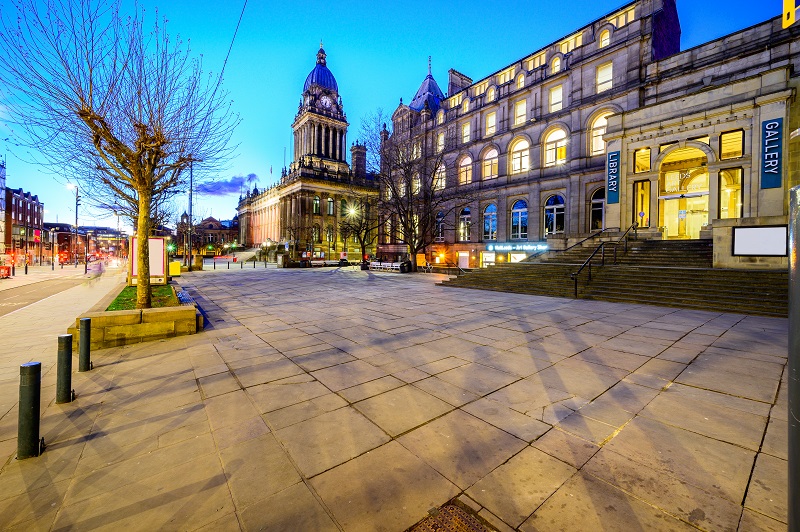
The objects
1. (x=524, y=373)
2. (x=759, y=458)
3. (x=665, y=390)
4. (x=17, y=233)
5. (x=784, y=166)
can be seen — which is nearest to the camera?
(x=759, y=458)

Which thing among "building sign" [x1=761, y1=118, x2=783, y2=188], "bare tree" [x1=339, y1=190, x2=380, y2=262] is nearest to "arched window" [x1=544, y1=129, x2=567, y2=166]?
"building sign" [x1=761, y1=118, x2=783, y2=188]

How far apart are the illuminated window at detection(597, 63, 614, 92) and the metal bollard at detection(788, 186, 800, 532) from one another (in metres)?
31.0

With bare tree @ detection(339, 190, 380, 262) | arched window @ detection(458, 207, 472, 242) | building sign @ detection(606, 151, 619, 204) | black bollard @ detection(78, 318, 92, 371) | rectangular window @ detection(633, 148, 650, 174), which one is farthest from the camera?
bare tree @ detection(339, 190, 380, 262)

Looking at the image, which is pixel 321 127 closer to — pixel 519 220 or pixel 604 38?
pixel 519 220

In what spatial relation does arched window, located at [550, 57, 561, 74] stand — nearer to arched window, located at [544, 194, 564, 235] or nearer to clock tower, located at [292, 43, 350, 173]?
arched window, located at [544, 194, 564, 235]

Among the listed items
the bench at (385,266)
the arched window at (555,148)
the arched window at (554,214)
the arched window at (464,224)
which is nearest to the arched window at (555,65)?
the arched window at (555,148)

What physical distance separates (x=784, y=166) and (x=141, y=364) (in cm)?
2587

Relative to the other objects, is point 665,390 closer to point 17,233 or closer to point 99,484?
point 99,484

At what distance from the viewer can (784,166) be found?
16156mm

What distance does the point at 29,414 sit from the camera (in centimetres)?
284

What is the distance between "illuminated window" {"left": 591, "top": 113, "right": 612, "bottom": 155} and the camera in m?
25.1

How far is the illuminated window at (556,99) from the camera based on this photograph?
→ 28047 millimetres

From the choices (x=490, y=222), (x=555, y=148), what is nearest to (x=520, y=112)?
(x=555, y=148)

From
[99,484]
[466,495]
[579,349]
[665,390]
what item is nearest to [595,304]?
[579,349]
